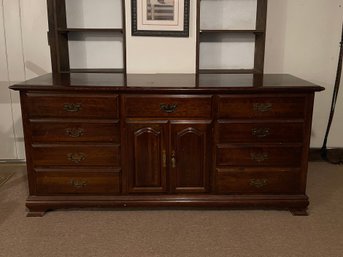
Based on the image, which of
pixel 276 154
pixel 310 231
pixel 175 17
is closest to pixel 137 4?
pixel 175 17

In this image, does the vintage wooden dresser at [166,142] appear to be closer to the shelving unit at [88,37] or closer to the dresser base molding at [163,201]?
the dresser base molding at [163,201]

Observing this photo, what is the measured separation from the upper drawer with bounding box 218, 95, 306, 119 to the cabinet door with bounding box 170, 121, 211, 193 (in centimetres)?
15

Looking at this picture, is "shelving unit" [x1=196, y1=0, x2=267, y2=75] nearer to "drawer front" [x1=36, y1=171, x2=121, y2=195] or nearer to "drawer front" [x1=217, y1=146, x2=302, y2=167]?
"drawer front" [x1=217, y1=146, x2=302, y2=167]

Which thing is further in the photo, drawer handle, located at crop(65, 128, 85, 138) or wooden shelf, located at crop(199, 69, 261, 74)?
wooden shelf, located at crop(199, 69, 261, 74)

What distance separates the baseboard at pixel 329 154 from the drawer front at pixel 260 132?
1038mm

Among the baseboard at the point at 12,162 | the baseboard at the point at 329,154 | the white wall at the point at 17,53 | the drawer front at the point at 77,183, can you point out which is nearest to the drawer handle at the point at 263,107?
the drawer front at the point at 77,183

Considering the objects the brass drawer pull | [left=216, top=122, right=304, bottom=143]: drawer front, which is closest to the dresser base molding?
the brass drawer pull

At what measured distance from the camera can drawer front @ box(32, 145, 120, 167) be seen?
214 centimetres

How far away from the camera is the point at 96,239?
6.44 feet

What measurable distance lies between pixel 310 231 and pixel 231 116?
0.79m

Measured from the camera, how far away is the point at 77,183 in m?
2.20

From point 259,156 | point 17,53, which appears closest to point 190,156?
point 259,156

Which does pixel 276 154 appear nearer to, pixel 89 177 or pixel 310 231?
pixel 310 231

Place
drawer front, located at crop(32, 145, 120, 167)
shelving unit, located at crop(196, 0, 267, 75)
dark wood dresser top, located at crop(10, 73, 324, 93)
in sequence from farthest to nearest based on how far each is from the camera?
shelving unit, located at crop(196, 0, 267, 75) → drawer front, located at crop(32, 145, 120, 167) → dark wood dresser top, located at crop(10, 73, 324, 93)
